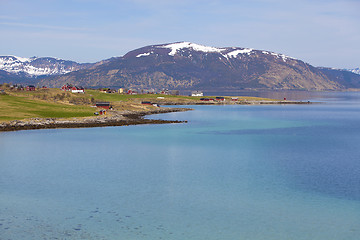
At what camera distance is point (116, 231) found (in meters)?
27.4

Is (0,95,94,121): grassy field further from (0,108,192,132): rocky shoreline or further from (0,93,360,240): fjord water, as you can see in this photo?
(0,93,360,240): fjord water

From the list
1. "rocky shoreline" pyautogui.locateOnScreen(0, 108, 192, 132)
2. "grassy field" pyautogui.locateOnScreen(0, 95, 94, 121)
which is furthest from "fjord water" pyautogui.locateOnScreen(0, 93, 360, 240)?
"grassy field" pyautogui.locateOnScreen(0, 95, 94, 121)

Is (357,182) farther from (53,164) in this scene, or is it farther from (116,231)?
(53,164)

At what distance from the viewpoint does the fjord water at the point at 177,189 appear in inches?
1112

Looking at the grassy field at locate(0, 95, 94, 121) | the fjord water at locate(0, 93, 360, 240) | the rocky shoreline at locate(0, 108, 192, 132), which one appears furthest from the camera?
the grassy field at locate(0, 95, 94, 121)

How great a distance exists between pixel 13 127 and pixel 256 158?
182 ft

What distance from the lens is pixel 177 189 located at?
3950cm

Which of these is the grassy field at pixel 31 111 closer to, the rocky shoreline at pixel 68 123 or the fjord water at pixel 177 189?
the rocky shoreline at pixel 68 123

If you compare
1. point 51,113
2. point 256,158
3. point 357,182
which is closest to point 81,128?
point 51,113

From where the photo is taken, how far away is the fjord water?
92.6 ft

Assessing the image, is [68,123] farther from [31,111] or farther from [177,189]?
[177,189]

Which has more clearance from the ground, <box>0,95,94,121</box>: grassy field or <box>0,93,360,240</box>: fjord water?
<box>0,95,94,121</box>: grassy field

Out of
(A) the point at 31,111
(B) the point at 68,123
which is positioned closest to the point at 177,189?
(B) the point at 68,123

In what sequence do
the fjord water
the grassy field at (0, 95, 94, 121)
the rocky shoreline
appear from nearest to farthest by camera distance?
the fjord water
the rocky shoreline
the grassy field at (0, 95, 94, 121)
